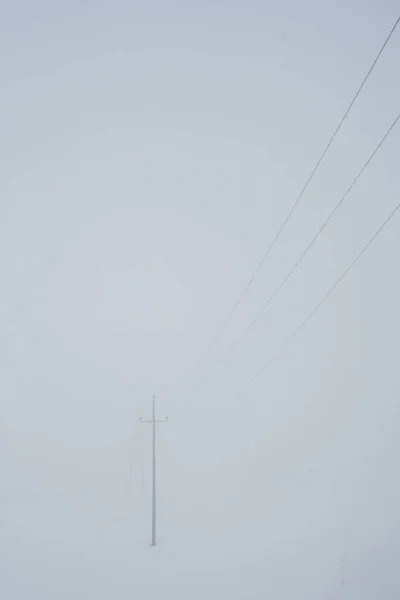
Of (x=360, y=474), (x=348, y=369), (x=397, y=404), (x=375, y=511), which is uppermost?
(x=348, y=369)

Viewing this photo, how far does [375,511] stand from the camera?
20328 mm

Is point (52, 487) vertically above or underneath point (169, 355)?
underneath

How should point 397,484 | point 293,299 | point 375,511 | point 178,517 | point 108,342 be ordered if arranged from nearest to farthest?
point 375,511 < point 397,484 < point 178,517 < point 293,299 < point 108,342

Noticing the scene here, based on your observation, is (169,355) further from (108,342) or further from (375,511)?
(375,511)

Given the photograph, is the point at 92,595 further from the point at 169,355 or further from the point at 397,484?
the point at 169,355

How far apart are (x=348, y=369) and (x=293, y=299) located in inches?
1651

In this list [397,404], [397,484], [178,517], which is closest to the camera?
[397,484]

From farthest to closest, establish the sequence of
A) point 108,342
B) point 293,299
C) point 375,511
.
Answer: point 108,342, point 293,299, point 375,511

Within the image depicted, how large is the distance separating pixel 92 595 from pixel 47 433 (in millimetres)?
73978

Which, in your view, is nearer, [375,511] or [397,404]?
[375,511]

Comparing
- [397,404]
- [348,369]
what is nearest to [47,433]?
[348,369]

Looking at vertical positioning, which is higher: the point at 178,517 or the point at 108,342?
the point at 108,342

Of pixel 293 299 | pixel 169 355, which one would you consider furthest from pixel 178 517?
pixel 169 355

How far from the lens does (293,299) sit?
9300cm
